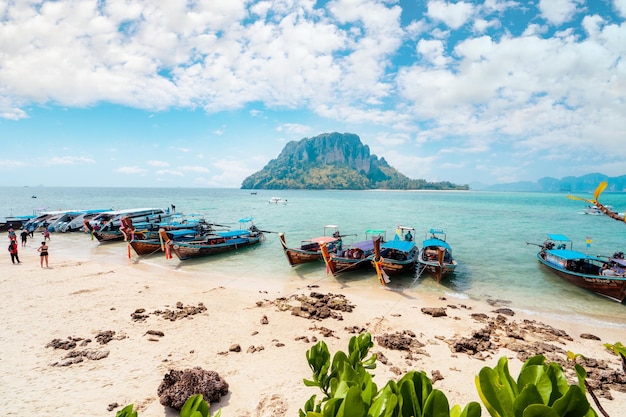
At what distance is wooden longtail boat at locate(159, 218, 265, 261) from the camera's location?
78.3ft

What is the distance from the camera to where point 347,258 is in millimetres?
20641

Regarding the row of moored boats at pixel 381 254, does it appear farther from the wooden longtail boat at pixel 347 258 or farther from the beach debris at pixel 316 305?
the beach debris at pixel 316 305

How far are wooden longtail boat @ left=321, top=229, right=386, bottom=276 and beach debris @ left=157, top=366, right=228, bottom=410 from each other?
452 inches

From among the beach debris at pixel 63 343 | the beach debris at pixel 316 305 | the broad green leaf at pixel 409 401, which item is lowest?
the beach debris at pixel 316 305

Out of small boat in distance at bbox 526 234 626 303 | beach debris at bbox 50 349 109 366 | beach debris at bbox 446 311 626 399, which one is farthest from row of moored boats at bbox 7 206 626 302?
beach debris at bbox 50 349 109 366

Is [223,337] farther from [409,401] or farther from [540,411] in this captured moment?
[540,411]

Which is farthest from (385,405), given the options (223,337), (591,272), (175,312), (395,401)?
(591,272)

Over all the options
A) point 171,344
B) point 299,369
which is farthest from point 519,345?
point 171,344

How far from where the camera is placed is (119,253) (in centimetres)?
2711

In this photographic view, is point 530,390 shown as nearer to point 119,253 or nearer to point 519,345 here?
point 519,345

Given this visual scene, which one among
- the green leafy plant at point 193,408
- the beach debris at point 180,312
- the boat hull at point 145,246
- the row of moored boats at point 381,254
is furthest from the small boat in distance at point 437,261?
the boat hull at point 145,246

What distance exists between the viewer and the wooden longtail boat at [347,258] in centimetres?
1968

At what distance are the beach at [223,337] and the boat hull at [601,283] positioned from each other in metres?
3.36

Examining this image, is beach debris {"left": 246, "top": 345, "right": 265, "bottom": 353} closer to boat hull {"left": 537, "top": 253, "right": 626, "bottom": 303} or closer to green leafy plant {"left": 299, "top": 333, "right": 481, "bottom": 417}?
green leafy plant {"left": 299, "top": 333, "right": 481, "bottom": 417}
